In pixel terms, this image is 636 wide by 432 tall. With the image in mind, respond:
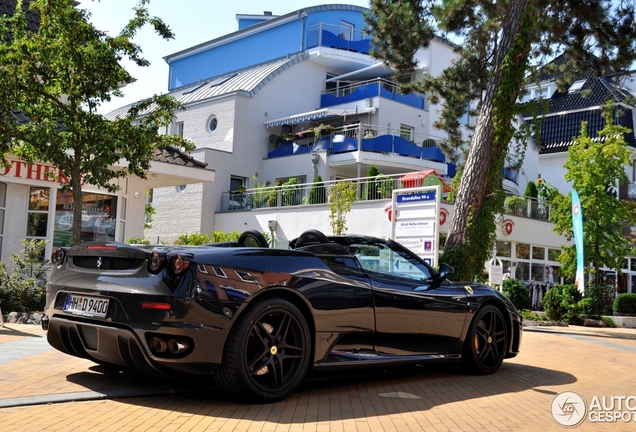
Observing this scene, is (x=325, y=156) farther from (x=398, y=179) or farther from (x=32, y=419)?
(x=32, y=419)

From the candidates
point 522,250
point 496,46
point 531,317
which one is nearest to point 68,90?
point 496,46

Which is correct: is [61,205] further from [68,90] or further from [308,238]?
[308,238]

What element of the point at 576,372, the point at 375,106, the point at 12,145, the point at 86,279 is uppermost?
the point at 375,106

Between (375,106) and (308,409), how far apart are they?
29.0 metres

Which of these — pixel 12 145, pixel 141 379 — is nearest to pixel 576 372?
pixel 141 379

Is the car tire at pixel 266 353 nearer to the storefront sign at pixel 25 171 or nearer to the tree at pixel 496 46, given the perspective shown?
the tree at pixel 496 46

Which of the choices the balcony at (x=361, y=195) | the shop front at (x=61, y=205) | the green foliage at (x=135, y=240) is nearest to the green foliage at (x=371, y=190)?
the balcony at (x=361, y=195)

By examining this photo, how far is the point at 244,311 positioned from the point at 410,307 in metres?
1.88

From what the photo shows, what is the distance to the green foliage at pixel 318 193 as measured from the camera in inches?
1069

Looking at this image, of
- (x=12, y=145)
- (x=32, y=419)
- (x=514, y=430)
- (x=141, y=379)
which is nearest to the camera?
(x=32, y=419)

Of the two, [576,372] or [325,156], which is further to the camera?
[325,156]

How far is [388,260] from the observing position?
680 centimetres

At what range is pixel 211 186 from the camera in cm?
3197

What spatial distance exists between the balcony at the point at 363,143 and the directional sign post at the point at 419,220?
15.0 metres
